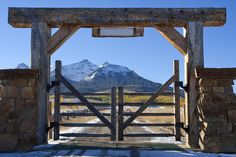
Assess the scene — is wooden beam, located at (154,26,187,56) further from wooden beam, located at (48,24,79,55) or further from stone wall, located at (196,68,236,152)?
wooden beam, located at (48,24,79,55)

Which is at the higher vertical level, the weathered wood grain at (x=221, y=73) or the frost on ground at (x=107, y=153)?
the weathered wood grain at (x=221, y=73)

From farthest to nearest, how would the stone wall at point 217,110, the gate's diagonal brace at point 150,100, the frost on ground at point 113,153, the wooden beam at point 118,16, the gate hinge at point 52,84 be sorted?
the gate's diagonal brace at point 150,100 < the gate hinge at point 52,84 < the wooden beam at point 118,16 < the stone wall at point 217,110 < the frost on ground at point 113,153

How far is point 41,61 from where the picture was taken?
988 cm

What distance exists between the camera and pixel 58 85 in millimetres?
11039

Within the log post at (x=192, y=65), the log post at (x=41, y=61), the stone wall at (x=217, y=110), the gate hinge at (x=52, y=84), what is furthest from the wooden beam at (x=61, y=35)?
the stone wall at (x=217, y=110)

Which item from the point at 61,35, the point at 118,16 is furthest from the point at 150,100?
the point at 61,35

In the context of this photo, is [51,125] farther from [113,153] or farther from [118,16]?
[118,16]

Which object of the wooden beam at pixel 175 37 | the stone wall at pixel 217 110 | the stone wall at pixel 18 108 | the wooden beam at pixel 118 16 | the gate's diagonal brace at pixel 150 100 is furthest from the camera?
the gate's diagonal brace at pixel 150 100

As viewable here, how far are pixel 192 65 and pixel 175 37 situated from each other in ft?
2.77

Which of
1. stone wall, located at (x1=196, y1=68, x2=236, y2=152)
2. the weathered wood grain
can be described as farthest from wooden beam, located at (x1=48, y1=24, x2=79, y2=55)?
the weathered wood grain

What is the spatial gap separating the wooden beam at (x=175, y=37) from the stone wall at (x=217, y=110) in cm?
97

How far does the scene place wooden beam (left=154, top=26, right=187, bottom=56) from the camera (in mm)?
10070

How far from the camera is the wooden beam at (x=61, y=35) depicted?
10.1 metres

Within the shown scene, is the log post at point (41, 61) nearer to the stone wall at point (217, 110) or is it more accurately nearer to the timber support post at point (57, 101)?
the timber support post at point (57, 101)
